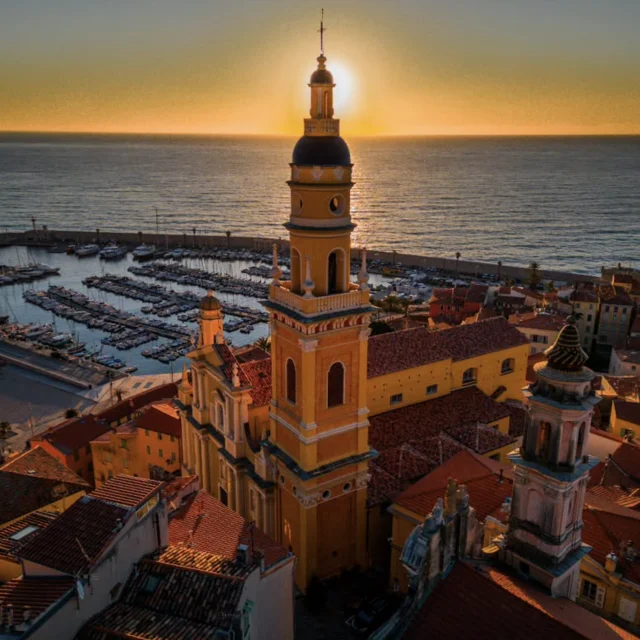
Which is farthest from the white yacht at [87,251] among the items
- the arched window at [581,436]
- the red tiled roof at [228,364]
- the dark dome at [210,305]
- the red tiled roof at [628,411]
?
the arched window at [581,436]

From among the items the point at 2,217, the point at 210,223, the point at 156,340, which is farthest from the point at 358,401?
the point at 2,217

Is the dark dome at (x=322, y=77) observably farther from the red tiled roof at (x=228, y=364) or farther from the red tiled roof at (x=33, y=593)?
the red tiled roof at (x=33, y=593)

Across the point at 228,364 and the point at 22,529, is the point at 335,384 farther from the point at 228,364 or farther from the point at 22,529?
the point at 22,529

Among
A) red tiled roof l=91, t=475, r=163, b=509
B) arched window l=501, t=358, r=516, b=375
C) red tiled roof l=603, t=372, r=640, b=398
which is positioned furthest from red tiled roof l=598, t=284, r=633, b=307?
red tiled roof l=91, t=475, r=163, b=509

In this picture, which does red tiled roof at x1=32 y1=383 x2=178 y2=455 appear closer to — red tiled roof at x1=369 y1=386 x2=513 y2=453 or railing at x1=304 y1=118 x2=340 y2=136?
red tiled roof at x1=369 y1=386 x2=513 y2=453

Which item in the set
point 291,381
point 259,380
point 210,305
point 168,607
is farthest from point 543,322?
point 168,607

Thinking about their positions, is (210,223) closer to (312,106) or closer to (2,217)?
(2,217)
